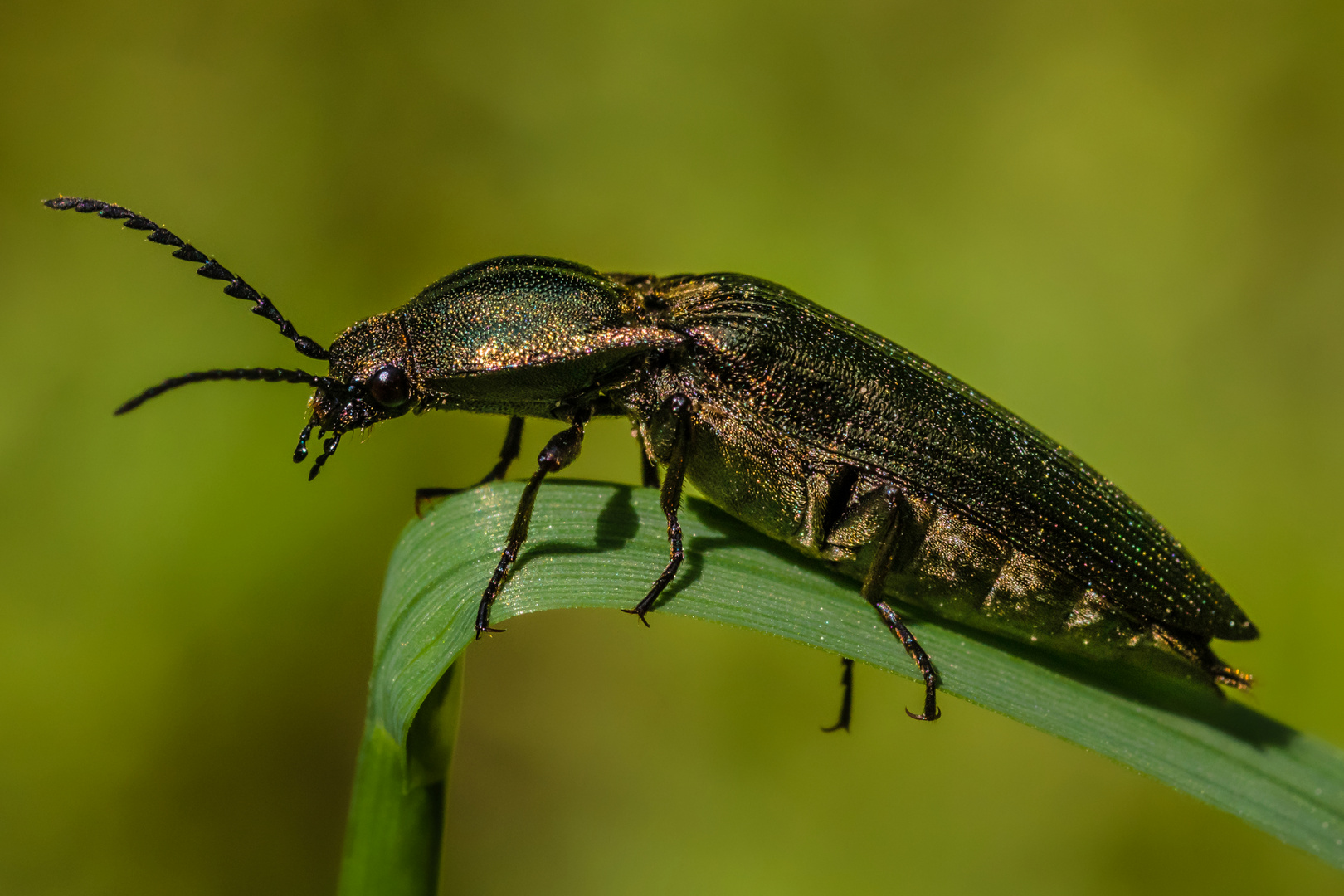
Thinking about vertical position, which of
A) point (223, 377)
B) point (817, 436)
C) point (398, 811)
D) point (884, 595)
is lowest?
point (398, 811)

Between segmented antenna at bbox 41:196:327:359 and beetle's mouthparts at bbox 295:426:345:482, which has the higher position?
segmented antenna at bbox 41:196:327:359

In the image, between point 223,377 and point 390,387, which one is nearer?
point 223,377

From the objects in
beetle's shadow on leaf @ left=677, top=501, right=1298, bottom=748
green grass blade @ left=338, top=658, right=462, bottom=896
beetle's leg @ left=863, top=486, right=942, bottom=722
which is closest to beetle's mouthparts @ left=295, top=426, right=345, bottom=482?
green grass blade @ left=338, top=658, right=462, bottom=896

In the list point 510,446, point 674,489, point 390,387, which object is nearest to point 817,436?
point 674,489

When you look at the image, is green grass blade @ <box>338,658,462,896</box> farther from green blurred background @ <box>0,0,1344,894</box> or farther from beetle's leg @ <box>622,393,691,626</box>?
green blurred background @ <box>0,0,1344,894</box>

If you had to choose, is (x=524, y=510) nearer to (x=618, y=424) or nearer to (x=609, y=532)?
(x=609, y=532)

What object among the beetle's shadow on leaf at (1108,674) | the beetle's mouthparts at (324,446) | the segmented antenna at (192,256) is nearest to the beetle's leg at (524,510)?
the beetle's shadow on leaf at (1108,674)

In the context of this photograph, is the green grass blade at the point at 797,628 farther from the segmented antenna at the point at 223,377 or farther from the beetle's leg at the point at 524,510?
the segmented antenna at the point at 223,377

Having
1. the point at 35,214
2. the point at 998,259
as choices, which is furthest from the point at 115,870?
the point at 998,259

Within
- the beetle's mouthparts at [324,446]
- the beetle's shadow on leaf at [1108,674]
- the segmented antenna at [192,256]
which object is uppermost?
the segmented antenna at [192,256]
